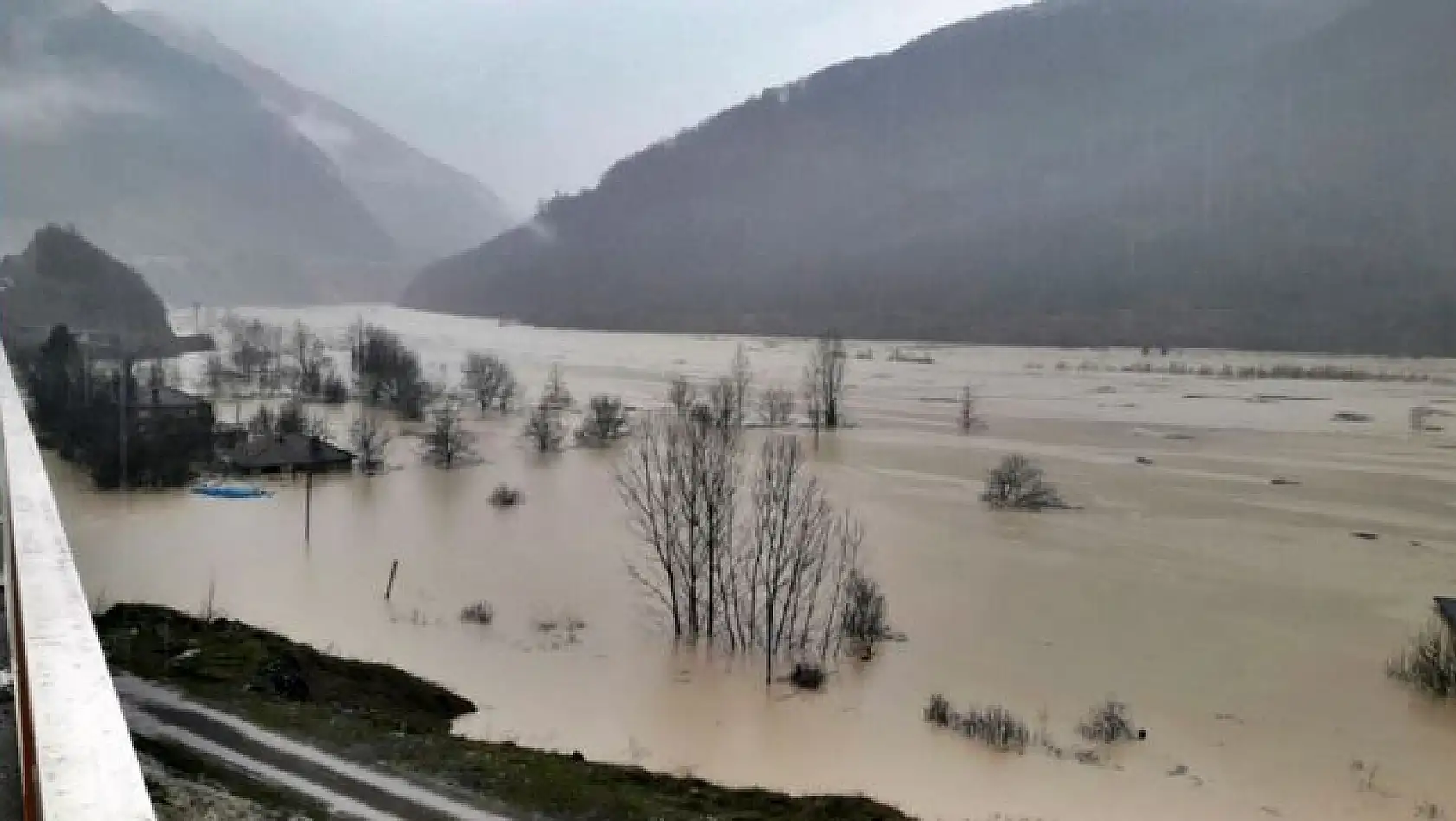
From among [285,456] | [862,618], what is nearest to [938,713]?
[862,618]

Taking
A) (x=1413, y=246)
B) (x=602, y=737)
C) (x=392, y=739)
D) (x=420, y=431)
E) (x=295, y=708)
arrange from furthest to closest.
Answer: (x=1413, y=246) → (x=420, y=431) → (x=602, y=737) → (x=295, y=708) → (x=392, y=739)

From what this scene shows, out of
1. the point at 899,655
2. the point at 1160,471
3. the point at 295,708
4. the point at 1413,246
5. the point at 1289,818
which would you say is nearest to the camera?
the point at 295,708

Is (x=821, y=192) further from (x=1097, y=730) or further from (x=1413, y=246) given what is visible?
(x=1097, y=730)

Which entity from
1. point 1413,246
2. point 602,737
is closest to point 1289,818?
point 602,737

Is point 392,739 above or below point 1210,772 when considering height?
above

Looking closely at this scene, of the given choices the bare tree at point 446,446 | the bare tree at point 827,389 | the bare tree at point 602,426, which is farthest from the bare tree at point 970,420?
the bare tree at point 446,446

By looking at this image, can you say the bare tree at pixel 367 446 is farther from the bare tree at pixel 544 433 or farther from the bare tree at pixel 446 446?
the bare tree at pixel 544 433
